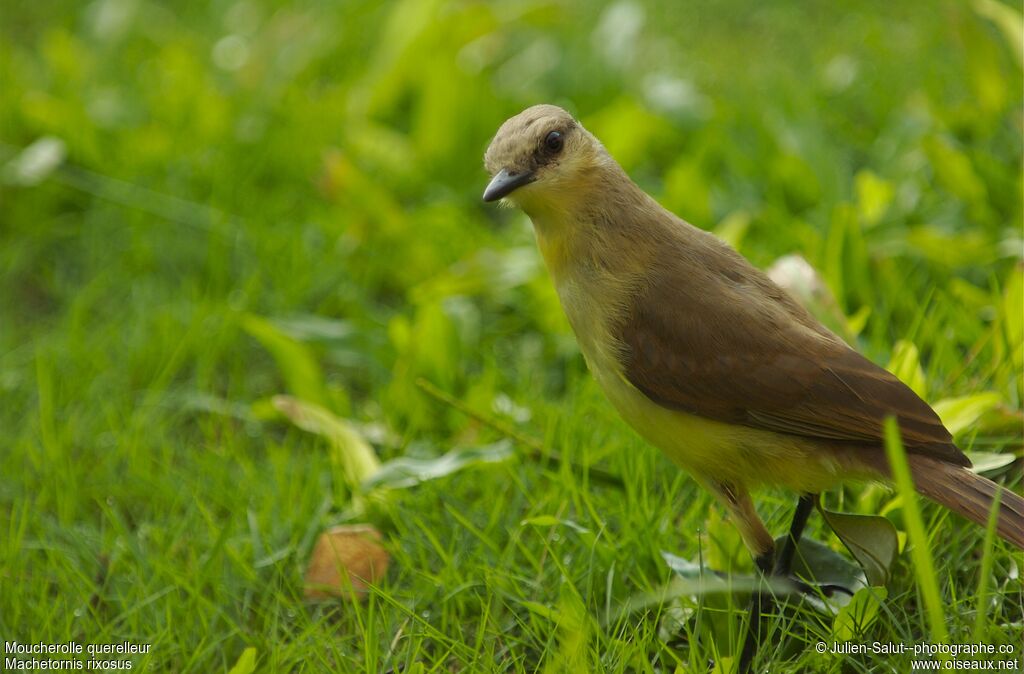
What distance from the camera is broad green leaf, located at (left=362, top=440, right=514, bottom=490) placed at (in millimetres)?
3438

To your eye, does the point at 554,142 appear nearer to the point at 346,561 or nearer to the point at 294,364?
the point at 346,561

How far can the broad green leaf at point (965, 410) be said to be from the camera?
3.19 metres

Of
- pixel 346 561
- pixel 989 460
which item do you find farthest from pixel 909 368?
pixel 346 561

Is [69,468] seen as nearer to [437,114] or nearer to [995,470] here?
[437,114]

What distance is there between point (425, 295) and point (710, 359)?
1924 millimetres

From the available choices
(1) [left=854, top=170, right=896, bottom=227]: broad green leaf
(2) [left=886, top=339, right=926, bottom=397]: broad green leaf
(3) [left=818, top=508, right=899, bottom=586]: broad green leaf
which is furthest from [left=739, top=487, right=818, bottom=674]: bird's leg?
(1) [left=854, top=170, right=896, bottom=227]: broad green leaf

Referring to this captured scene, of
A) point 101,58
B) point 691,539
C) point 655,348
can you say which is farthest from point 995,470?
point 101,58

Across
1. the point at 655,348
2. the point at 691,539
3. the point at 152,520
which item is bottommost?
the point at 152,520

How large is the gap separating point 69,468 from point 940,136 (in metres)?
3.57

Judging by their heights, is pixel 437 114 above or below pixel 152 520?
above

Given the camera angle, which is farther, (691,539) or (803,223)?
(803,223)

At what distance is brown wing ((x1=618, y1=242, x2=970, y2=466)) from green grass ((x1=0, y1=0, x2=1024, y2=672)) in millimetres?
442

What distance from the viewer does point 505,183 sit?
9.68ft

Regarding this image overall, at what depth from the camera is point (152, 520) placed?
375 centimetres
